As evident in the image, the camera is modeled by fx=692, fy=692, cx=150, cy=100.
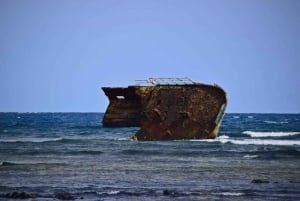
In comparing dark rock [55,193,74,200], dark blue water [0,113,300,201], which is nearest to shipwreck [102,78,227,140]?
dark blue water [0,113,300,201]

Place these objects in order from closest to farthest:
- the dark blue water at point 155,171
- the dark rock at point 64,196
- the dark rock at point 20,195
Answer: the dark rock at point 64,196 < the dark rock at point 20,195 < the dark blue water at point 155,171

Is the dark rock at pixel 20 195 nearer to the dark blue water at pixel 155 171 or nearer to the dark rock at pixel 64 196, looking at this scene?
the dark blue water at pixel 155 171

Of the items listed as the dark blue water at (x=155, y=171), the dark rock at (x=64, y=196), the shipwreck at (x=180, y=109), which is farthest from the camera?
the shipwreck at (x=180, y=109)

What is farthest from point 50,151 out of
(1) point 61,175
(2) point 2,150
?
(1) point 61,175

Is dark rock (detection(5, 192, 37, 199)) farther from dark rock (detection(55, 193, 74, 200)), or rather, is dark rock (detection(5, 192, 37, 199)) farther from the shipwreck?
the shipwreck

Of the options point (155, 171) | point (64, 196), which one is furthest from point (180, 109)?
point (64, 196)

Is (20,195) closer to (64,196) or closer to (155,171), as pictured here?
(64,196)

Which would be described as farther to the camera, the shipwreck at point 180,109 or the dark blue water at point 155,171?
the shipwreck at point 180,109

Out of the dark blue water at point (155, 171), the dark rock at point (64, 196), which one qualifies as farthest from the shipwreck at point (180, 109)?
the dark rock at point (64, 196)

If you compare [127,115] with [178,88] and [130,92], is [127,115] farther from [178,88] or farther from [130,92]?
[178,88]

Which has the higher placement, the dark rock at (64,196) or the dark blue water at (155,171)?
the dark blue water at (155,171)

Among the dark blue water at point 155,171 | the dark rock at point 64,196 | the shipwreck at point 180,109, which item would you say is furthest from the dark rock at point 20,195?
the shipwreck at point 180,109

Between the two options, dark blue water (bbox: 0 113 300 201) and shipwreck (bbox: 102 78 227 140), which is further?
shipwreck (bbox: 102 78 227 140)

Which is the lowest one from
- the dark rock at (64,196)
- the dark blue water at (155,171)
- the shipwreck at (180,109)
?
the dark rock at (64,196)
